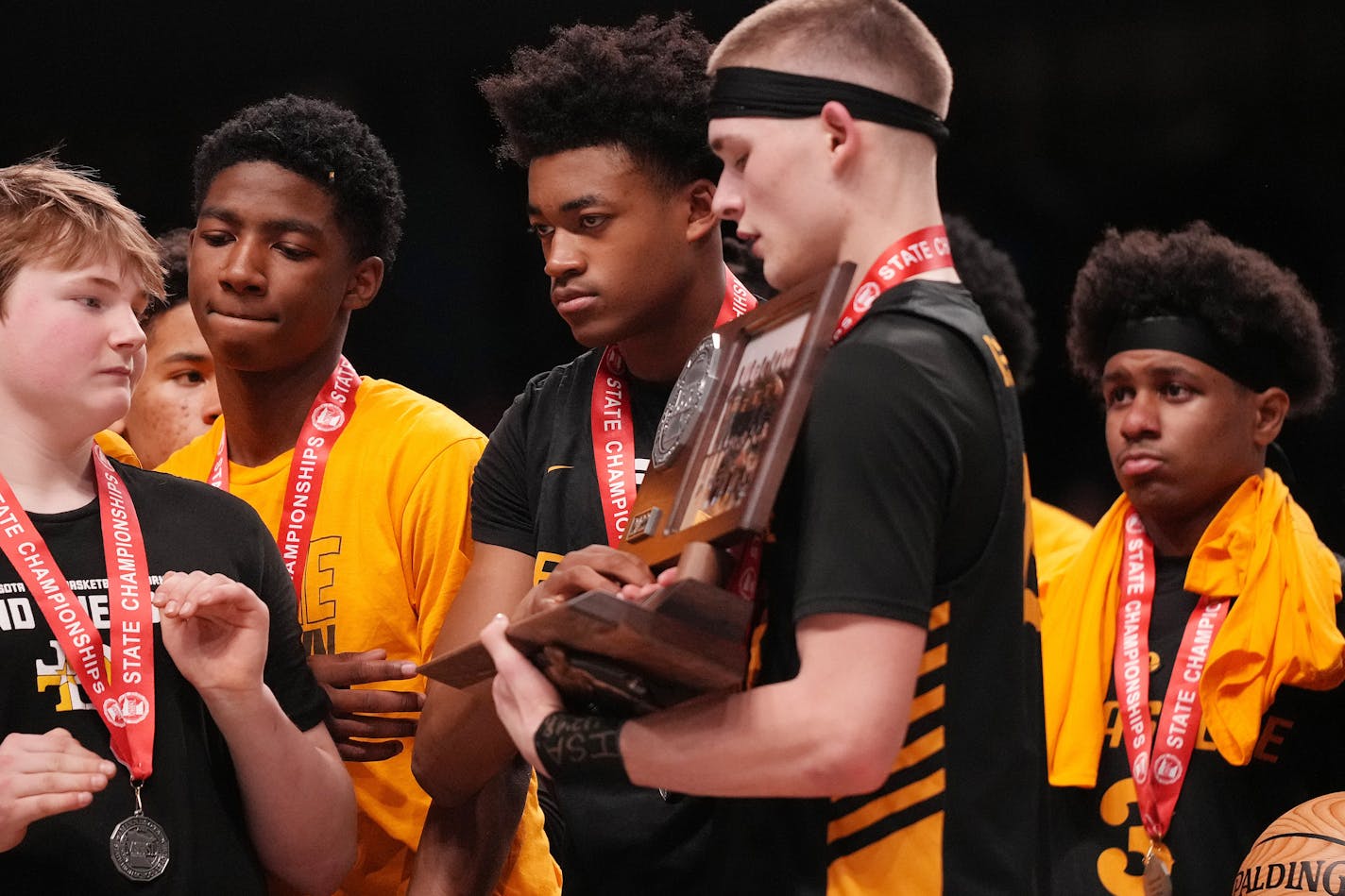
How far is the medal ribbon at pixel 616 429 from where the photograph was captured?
2.63m

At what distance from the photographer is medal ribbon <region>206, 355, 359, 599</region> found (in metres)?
3.00

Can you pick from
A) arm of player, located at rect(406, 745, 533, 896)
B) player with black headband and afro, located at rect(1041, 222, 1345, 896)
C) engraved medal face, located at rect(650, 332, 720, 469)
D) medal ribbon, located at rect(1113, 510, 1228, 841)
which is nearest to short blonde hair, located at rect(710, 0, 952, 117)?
engraved medal face, located at rect(650, 332, 720, 469)

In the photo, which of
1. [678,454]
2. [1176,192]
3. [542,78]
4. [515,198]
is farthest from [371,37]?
[678,454]

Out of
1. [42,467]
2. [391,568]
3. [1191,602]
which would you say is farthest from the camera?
[1191,602]

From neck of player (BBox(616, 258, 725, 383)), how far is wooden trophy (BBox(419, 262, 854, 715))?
0.66m

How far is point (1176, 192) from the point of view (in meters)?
6.08

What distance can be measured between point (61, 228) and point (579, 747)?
1.20 meters

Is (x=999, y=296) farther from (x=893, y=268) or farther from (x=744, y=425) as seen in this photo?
(x=744, y=425)

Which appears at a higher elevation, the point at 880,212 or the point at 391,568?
the point at 880,212

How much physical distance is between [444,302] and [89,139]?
1.47 metres

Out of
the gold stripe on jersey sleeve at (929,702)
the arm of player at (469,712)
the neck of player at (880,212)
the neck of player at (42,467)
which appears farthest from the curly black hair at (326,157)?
the gold stripe on jersey sleeve at (929,702)

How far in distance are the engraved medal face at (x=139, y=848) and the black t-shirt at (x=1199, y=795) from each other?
6.89 ft

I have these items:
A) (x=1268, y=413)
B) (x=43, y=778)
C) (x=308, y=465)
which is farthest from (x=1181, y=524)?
(x=43, y=778)

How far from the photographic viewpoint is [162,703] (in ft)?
7.48
